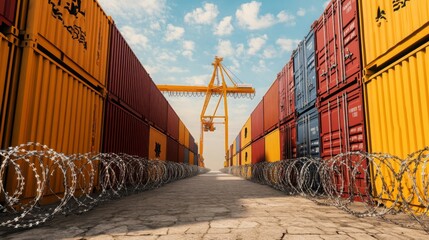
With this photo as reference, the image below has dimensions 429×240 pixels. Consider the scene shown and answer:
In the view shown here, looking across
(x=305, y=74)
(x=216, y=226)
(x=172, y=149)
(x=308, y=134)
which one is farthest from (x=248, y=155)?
(x=216, y=226)

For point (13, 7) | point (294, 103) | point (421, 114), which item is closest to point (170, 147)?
point (294, 103)

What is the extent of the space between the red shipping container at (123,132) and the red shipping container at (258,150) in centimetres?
827

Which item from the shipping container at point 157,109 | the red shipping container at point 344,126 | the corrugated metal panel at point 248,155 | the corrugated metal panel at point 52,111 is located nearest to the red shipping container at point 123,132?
the corrugated metal panel at point 52,111

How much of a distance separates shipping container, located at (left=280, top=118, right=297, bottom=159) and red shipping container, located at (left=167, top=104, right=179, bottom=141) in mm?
10444

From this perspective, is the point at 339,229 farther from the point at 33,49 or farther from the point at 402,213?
the point at 33,49

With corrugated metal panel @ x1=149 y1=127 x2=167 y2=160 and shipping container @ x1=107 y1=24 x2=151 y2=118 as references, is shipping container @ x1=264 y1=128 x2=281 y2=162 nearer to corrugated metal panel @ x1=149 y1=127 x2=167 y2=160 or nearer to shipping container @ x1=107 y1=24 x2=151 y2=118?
corrugated metal panel @ x1=149 y1=127 x2=167 y2=160

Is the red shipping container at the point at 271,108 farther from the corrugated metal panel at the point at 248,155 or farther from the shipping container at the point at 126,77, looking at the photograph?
the shipping container at the point at 126,77

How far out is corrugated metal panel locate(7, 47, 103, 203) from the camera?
250 inches

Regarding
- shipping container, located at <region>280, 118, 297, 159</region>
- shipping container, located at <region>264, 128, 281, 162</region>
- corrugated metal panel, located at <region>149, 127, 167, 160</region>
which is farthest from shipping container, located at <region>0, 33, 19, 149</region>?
shipping container, located at <region>264, 128, 281, 162</region>

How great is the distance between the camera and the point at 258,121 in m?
22.7

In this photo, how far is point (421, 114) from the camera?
5.93 m

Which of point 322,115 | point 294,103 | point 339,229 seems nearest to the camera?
point 339,229

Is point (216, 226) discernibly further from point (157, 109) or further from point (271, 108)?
point (157, 109)

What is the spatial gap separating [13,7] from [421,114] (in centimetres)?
877
